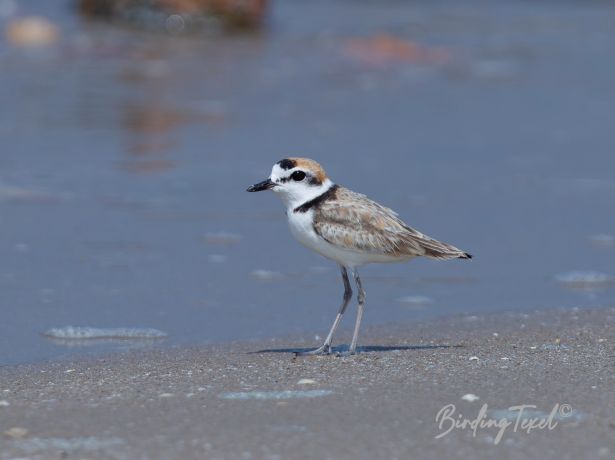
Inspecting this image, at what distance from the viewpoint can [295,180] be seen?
6.35m

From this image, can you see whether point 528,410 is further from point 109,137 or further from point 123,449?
point 109,137

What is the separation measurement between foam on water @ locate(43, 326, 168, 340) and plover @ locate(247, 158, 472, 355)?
99cm

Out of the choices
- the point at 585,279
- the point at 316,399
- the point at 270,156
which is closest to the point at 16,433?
the point at 316,399

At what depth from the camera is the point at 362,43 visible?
17.3 metres

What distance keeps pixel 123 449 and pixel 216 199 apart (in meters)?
5.42

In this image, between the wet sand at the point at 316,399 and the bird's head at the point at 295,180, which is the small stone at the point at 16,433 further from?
the bird's head at the point at 295,180

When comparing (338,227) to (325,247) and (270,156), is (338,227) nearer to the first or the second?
(325,247)

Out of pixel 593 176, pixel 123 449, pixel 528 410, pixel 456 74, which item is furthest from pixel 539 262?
pixel 456 74

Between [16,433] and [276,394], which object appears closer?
[16,433]

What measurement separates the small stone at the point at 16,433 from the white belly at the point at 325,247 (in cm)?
211

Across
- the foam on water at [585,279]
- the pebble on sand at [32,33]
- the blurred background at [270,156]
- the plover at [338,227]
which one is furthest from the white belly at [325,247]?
the pebble on sand at [32,33]

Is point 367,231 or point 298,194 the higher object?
point 298,194

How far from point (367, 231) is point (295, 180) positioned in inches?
18.5

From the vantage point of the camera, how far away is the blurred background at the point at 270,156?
24.7 feet
